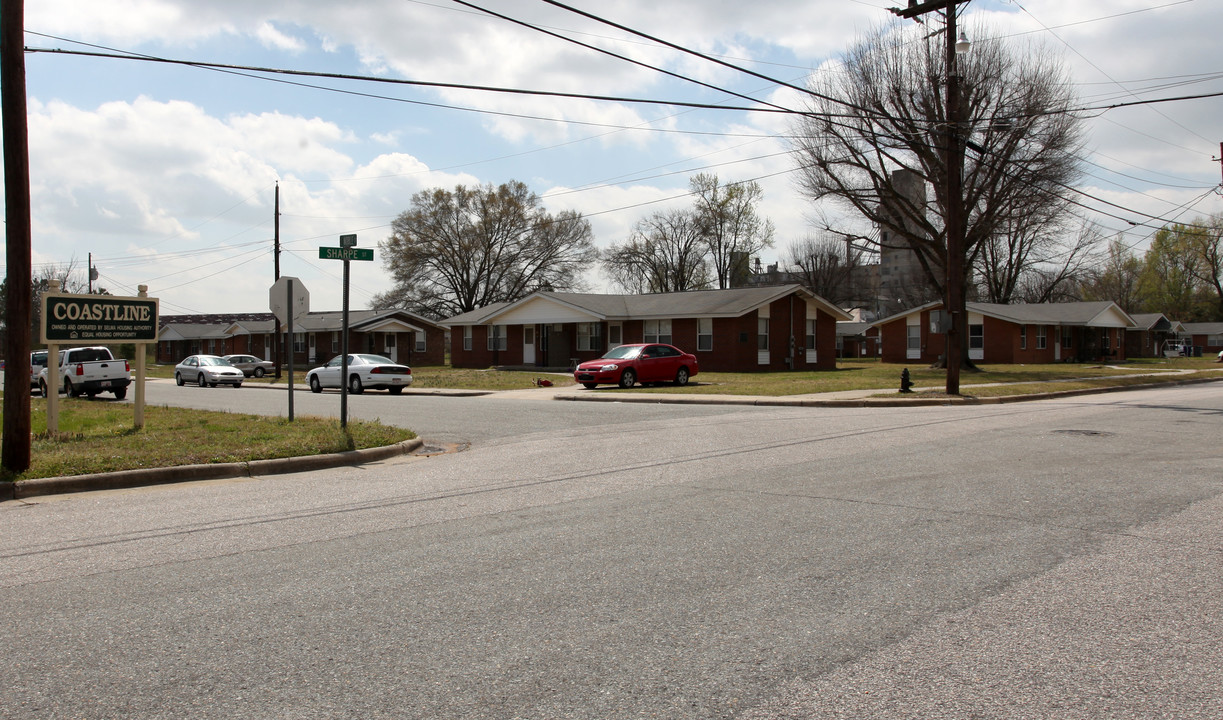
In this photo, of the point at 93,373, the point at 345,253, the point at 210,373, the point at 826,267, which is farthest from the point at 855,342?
the point at 345,253

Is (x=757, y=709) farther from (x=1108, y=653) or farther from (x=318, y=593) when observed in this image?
(x=318, y=593)

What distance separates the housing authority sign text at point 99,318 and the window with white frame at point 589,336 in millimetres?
28877

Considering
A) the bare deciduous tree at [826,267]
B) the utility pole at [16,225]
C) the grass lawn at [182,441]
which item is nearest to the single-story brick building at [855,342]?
the bare deciduous tree at [826,267]

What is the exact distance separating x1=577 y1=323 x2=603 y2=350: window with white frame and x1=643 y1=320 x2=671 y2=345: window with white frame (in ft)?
8.36

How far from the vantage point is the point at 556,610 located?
477 centimetres

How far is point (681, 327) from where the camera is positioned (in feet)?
133

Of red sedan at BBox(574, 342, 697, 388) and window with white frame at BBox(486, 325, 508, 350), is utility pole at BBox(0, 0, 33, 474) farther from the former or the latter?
window with white frame at BBox(486, 325, 508, 350)

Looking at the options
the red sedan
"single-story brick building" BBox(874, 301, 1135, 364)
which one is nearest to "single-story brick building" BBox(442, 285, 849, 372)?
"single-story brick building" BBox(874, 301, 1135, 364)

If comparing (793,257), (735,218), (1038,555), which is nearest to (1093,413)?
(1038,555)

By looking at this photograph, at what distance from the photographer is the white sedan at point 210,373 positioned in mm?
37344

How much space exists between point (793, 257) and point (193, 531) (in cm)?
7621

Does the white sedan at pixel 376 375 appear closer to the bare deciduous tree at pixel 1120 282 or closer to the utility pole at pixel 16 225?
the utility pole at pixel 16 225

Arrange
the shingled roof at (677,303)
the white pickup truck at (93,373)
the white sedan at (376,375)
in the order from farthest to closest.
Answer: the shingled roof at (677,303) < the white sedan at (376,375) < the white pickup truck at (93,373)

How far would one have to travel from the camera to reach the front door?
45.6 metres
